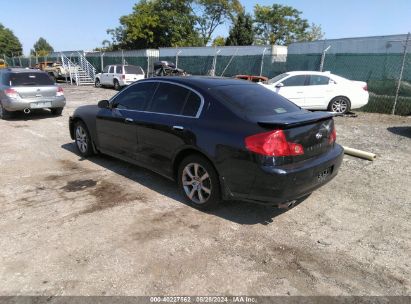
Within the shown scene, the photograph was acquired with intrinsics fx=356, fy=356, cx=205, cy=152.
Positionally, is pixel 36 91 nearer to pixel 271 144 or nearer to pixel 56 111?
pixel 56 111

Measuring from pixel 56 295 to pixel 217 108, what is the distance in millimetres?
2502

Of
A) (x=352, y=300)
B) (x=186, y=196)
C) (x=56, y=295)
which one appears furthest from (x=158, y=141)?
(x=352, y=300)

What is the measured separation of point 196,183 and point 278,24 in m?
64.0

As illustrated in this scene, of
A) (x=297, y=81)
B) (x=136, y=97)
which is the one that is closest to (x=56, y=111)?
(x=136, y=97)

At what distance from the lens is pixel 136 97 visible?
5.38 meters

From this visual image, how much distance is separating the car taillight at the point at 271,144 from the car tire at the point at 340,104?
9142 millimetres

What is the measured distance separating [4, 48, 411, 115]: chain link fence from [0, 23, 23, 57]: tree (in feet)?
273

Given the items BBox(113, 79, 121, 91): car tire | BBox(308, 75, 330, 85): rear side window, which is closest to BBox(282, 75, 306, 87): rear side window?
BBox(308, 75, 330, 85): rear side window

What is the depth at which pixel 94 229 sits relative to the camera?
3.94 m

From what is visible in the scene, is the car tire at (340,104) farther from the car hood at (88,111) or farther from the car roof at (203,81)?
the car hood at (88,111)

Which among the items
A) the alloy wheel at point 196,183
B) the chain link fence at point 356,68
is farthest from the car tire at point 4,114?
the chain link fence at point 356,68

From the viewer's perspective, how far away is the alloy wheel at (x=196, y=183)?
4.30 meters

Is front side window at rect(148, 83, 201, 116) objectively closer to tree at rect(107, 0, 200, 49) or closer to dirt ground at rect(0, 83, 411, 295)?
dirt ground at rect(0, 83, 411, 295)

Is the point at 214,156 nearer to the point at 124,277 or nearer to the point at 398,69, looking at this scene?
the point at 124,277
